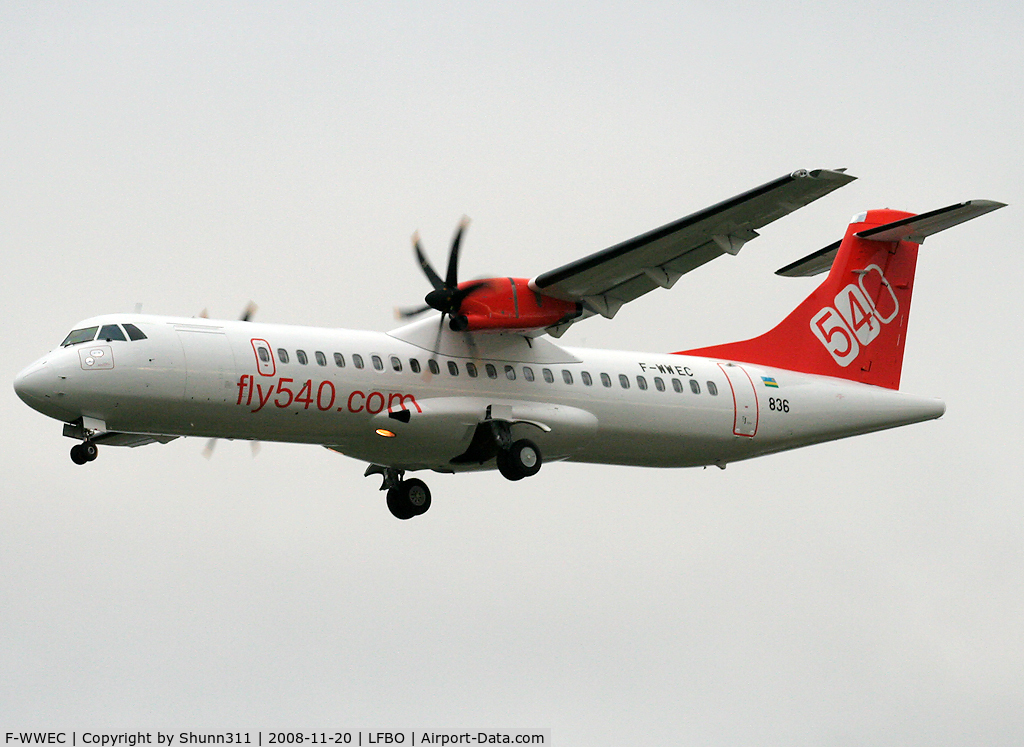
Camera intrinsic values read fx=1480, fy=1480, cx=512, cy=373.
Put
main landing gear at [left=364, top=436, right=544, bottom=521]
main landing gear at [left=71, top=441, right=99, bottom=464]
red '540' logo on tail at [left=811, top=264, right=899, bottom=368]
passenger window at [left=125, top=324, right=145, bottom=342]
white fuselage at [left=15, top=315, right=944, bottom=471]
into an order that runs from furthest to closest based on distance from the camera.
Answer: red '540' logo on tail at [left=811, top=264, right=899, bottom=368]
main landing gear at [left=364, top=436, right=544, bottom=521]
passenger window at [left=125, top=324, right=145, bottom=342]
white fuselage at [left=15, top=315, right=944, bottom=471]
main landing gear at [left=71, top=441, right=99, bottom=464]

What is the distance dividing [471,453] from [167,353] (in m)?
4.61

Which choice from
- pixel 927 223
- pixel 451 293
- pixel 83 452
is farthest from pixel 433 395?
pixel 927 223

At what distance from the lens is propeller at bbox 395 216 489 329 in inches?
798

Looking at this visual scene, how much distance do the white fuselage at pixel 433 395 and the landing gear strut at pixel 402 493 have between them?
819 mm

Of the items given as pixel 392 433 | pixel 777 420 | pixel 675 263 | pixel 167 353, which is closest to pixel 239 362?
pixel 167 353

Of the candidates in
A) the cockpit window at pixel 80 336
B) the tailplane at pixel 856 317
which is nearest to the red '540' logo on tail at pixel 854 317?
the tailplane at pixel 856 317

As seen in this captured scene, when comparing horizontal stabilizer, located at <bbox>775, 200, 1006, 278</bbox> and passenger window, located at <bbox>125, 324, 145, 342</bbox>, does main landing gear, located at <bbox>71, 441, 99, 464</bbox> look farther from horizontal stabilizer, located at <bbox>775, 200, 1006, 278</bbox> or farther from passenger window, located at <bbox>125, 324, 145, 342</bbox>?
horizontal stabilizer, located at <bbox>775, 200, 1006, 278</bbox>

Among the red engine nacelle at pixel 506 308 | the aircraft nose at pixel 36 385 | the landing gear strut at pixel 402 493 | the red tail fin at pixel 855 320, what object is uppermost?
the red tail fin at pixel 855 320

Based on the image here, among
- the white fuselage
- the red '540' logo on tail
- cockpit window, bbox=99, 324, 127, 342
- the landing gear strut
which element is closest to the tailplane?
the red '540' logo on tail

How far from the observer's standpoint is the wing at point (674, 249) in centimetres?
1853

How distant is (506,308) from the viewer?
2025 centimetres

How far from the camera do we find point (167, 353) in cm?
1827

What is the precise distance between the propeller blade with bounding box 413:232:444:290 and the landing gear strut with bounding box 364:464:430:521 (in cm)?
310

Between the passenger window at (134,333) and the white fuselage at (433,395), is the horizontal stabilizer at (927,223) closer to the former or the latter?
the white fuselage at (433,395)
